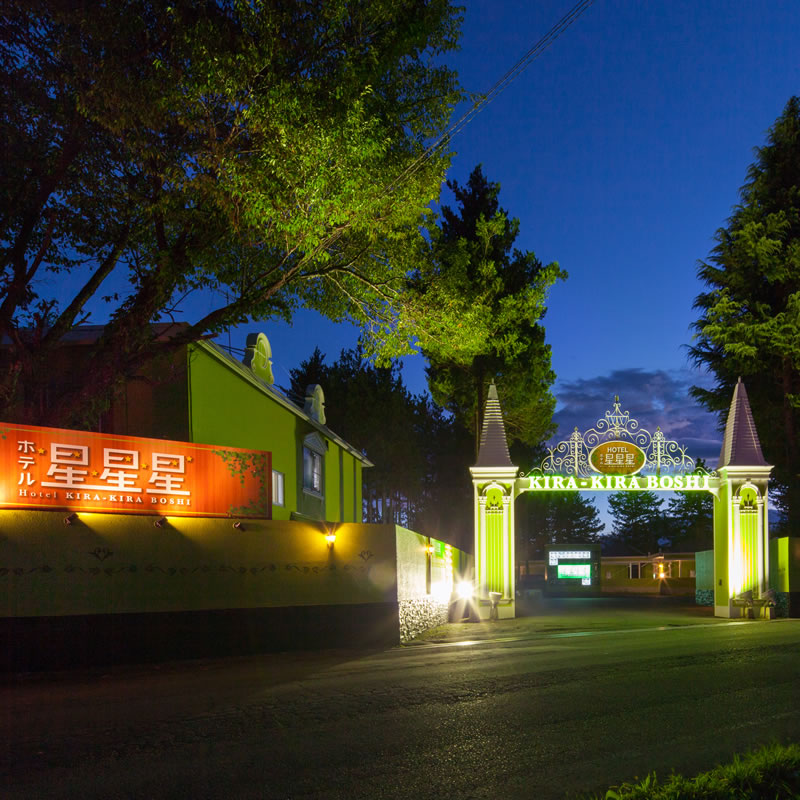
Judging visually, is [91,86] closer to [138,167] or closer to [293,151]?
[138,167]

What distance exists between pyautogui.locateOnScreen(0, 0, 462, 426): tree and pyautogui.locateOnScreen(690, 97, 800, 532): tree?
17196mm

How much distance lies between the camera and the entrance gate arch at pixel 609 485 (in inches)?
784

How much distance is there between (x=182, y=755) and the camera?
626 centimetres

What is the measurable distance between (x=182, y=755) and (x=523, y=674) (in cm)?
505

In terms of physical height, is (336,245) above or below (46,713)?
above

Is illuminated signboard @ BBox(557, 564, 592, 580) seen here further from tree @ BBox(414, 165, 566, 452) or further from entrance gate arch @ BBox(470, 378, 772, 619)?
entrance gate arch @ BBox(470, 378, 772, 619)

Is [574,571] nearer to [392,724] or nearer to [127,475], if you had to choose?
[127,475]

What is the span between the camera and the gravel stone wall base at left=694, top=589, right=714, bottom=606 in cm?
2828

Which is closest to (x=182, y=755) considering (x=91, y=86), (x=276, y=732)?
(x=276, y=732)

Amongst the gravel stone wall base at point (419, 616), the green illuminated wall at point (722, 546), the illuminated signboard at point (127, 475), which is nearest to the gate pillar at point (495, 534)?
the gravel stone wall base at point (419, 616)

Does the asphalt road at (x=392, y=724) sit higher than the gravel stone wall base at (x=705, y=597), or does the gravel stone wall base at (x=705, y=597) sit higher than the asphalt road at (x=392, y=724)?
the asphalt road at (x=392, y=724)

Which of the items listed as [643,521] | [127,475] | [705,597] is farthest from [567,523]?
[127,475]

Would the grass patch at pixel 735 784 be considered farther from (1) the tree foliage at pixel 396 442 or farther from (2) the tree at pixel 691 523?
(2) the tree at pixel 691 523

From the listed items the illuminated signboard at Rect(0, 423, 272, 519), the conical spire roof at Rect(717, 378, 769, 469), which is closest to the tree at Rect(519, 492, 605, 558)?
the conical spire roof at Rect(717, 378, 769, 469)
